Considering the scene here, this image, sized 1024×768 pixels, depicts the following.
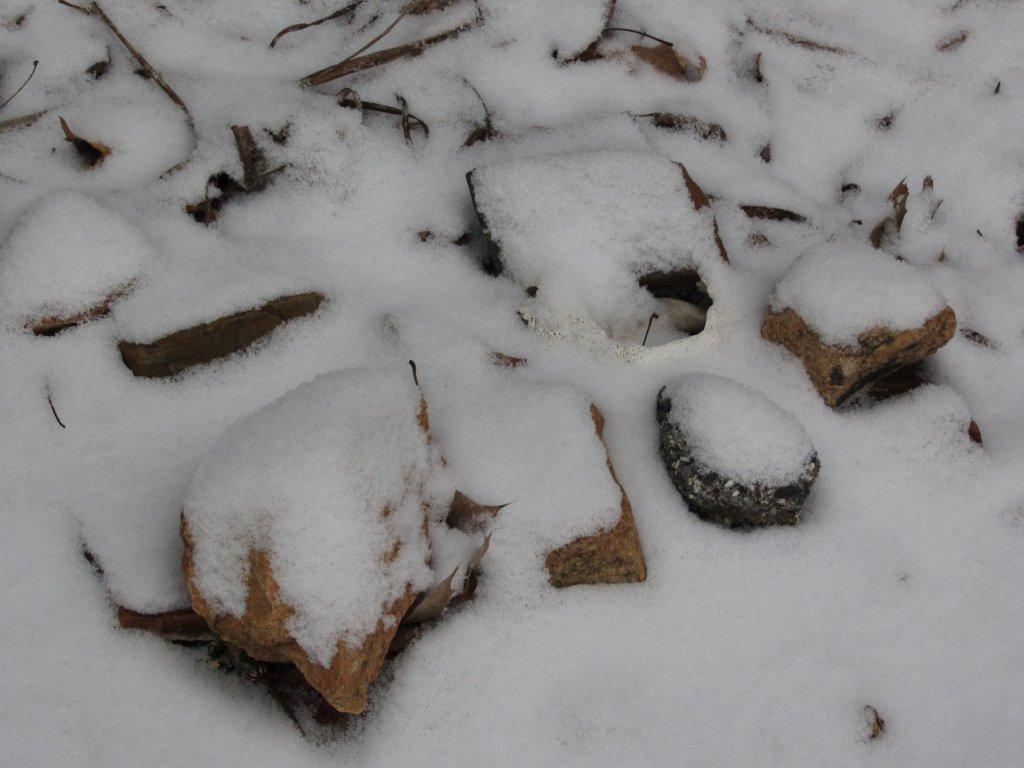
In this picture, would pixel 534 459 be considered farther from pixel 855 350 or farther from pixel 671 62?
pixel 671 62

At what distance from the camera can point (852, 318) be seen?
1652 mm

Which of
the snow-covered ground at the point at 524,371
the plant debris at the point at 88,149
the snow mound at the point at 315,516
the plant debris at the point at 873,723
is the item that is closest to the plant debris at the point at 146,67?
the snow-covered ground at the point at 524,371

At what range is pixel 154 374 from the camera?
1.55 metres

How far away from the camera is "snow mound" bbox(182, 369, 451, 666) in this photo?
1248 mm

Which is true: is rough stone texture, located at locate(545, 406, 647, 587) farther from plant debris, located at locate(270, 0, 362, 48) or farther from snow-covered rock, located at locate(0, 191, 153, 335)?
plant debris, located at locate(270, 0, 362, 48)

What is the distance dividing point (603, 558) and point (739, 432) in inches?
13.9

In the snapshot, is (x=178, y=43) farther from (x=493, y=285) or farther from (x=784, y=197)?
(x=784, y=197)

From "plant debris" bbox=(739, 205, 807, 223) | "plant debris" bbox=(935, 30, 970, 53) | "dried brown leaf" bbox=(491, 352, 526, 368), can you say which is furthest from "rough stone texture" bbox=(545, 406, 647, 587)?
"plant debris" bbox=(935, 30, 970, 53)

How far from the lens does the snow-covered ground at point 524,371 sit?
1.33 metres

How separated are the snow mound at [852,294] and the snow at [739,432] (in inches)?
9.0

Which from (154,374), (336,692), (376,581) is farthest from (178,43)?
(336,692)

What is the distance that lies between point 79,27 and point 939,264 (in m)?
2.11

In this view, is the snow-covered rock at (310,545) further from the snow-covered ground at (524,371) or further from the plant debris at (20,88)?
the plant debris at (20,88)

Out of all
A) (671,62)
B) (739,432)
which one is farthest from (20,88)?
(739,432)
